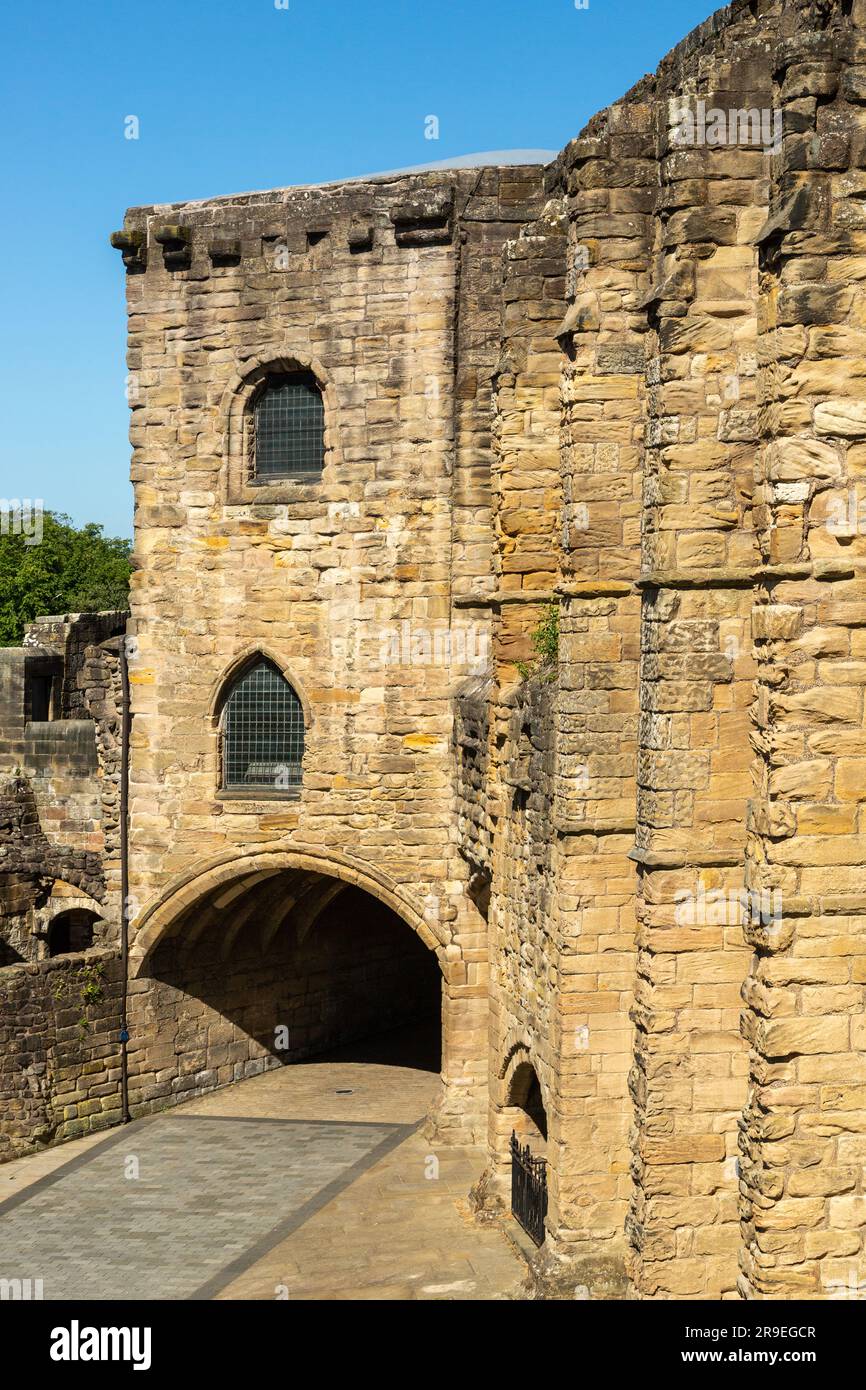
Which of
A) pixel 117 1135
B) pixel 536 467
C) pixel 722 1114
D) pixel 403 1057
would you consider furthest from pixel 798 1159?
pixel 403 1057

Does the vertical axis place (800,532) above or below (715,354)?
below

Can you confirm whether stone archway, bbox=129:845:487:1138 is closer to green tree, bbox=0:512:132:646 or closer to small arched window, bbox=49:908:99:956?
small arched window, bbox=49:908:99:956

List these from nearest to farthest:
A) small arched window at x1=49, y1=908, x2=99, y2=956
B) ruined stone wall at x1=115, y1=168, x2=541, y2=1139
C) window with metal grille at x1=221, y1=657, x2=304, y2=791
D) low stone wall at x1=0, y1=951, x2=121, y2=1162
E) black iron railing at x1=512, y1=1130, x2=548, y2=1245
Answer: black iron railing at x1=512, y1=1130, x2=548, y2=1245 < ruined stone wall at x1=115, y1=168, x2=541, y2=1139 < low stone wall at x1=0, y1=951, x2=121, y2=1162 < window with metal grille at x1=221, y1=657, x2=304, y2=791 < small arched window at x1=49, y1=908, x2=99, y2=956

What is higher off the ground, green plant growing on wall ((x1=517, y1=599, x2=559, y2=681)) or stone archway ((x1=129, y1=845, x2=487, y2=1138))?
green plant growing on wall ((x1=517, y1=599, x2=559, y2=681))

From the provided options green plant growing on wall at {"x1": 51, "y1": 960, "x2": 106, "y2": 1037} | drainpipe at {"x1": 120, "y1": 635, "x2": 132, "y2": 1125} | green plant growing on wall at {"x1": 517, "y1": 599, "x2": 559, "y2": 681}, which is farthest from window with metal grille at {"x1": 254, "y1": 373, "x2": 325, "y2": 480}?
green plant growing on wall at {"x1": 51, "y1": 960, "x2": 106, "y2": 1037}

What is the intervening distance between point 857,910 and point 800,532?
178 centimetres

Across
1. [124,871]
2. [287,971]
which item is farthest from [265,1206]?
[287,971]

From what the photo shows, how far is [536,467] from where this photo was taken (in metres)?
14.5

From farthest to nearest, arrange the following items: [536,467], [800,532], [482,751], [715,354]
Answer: [482,751]
[536,467]
[715,354]
[800,532]

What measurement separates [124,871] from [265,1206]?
432cm

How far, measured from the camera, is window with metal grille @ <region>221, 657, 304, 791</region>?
723 inches

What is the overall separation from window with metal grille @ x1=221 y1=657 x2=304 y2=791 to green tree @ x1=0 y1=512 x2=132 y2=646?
21530 mm

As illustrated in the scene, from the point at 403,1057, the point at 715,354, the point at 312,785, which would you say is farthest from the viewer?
the point at 403,1057

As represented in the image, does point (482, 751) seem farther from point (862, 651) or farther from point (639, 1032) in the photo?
point (862, 651)
